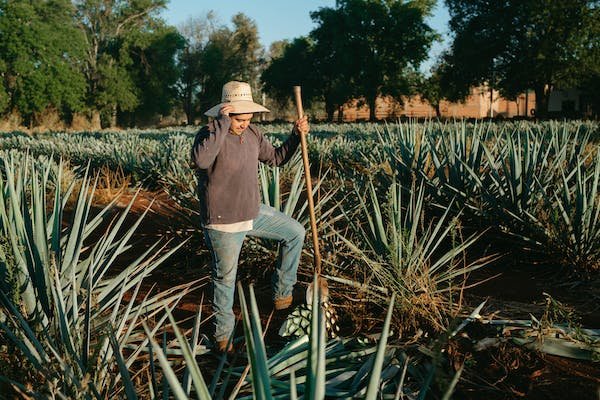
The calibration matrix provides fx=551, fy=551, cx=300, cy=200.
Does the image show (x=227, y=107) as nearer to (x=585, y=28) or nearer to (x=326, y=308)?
(x=326, y=308)

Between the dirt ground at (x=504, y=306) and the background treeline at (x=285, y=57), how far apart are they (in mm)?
31628

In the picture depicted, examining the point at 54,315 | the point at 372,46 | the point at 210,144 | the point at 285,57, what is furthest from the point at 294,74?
the point at 54,315

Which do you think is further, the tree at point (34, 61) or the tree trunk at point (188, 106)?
the tree trunk at point (188, 106)

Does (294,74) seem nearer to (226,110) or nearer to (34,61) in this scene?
(34,61)

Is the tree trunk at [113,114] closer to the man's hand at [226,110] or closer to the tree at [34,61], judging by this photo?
the tree at [34,61]

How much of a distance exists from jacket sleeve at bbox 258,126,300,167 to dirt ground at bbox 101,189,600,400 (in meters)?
0.74

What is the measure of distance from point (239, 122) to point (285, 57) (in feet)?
170

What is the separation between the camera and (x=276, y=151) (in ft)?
11.9

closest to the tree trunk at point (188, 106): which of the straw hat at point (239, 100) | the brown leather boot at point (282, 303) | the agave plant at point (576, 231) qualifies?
the agave plant at point (576, 231)

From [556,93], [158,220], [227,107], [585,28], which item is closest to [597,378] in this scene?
[227,107]

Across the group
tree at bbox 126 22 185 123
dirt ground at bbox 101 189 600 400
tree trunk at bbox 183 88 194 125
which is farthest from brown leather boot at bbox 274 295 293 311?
tree trunk at bbox 183 88 194 125

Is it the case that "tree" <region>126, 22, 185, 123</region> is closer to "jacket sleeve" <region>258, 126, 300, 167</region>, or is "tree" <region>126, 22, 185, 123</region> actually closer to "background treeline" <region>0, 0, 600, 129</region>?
"background treeline" <region>0, 0, 600, 129</region>

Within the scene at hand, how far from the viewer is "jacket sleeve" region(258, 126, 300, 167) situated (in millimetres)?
3523

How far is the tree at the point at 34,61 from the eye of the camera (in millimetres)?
40250
